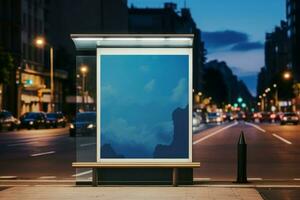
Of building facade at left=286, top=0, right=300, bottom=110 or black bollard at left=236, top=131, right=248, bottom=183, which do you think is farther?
building facade at left=286, top=0, right=300, bottom=110

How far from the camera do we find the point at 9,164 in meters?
23.4

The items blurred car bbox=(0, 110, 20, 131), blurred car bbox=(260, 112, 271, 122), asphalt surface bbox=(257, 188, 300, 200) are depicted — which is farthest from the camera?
blurred car bbox=(260, 112, 271, 122)

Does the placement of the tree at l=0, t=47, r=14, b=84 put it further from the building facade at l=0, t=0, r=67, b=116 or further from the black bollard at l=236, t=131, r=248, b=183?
the black bollard at l=236, t=131, r=248, b=183

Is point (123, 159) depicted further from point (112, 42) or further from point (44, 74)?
point (44, 74)

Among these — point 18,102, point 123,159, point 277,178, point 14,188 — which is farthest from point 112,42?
point 18,102

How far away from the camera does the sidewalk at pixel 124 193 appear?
13.1 meters

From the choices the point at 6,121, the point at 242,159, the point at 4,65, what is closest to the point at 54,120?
the point at 4,65

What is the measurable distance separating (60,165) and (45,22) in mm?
83929

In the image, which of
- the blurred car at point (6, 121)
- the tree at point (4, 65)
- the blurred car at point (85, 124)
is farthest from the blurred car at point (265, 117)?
the blurred car at point (85, 124)

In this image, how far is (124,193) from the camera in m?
13.7

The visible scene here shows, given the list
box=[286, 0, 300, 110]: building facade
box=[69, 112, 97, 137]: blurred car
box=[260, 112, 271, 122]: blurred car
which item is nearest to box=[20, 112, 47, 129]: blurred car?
box=[260, 112, 271, 122]: blurred car

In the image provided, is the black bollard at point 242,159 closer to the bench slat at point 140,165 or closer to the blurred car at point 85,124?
the bench slat at point 140,165

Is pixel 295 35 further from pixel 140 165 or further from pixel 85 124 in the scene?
pixel 140 165

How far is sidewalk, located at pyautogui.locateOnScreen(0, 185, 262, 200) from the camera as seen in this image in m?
13.1
